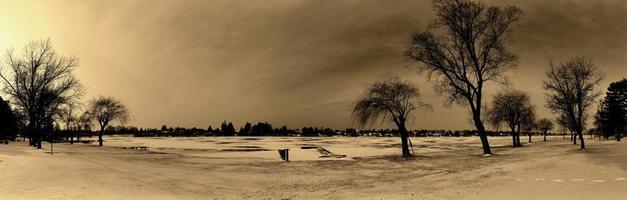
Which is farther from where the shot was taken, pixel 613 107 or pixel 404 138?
pixel 613 107

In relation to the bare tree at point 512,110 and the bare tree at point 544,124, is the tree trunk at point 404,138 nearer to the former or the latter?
the bare tree at point 512,110

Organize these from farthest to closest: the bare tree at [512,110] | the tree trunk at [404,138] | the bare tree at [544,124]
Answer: the bare tree at [544,124] < the bare tree at [512,110] < the tree trunk at [404,138]

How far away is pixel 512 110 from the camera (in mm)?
70500

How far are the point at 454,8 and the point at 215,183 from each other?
2531 cm

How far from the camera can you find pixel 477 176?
21.4 meters

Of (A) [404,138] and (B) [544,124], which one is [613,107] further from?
(A) [404,138]

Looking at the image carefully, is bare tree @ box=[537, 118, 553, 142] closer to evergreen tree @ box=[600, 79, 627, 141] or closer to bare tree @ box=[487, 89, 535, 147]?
evergreen tree @ box=[600, 79, 627, 141]

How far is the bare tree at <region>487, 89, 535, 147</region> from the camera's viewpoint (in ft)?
232

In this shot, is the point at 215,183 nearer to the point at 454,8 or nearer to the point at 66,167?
the point at 66,167

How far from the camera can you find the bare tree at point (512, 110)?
70.6 m

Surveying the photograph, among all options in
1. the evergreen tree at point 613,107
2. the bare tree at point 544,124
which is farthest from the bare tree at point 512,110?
the bare tree at point 544,124

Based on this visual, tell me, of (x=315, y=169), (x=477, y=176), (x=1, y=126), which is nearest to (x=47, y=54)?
(x=1, y=126)

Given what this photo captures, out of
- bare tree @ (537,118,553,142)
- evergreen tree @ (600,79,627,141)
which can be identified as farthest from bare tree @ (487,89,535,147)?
bare tree @ (537,118,553,142)

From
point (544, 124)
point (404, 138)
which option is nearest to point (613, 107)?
point (544, 124)
